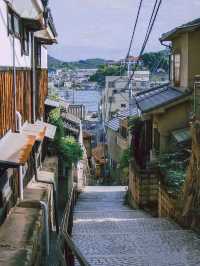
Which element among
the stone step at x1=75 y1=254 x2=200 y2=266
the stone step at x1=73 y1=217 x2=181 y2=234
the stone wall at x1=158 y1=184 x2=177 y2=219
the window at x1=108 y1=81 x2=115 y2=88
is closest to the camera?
the stone step at x1=75 y1=254 x2=200 y2=266

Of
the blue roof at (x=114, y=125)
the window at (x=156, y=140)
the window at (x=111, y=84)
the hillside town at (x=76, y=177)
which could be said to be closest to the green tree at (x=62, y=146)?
the hillside town at (x=76, y=177)

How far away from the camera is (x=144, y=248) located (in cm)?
1145

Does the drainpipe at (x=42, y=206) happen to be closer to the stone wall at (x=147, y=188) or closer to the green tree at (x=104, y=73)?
the stone wall at (x=147, y=188)

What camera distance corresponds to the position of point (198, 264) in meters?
9.78

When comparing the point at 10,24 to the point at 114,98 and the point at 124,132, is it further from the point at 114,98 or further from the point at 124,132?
the point at 114,98

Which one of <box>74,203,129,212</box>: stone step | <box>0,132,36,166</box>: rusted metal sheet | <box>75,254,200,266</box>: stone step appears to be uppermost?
<box>0,132,36,166</box>: rusted metal sheet

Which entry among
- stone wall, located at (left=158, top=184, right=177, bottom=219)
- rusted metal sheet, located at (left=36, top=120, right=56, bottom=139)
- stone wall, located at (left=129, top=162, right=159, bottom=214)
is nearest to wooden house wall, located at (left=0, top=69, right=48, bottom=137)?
rusted metal sheet, located at (left=36, top=120, right=56, bottom=139)

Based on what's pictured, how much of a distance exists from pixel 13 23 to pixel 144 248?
7331 mm

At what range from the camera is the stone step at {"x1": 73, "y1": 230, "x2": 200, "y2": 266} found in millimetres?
10141

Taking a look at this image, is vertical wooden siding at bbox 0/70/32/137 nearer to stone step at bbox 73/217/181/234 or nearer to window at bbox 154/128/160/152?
stone step at bbox 73/217/181/234

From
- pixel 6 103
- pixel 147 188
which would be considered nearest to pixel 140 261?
pixel 6 103

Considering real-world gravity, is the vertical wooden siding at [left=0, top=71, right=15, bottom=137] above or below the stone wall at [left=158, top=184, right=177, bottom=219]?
above

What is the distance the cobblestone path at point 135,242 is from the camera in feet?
33.4

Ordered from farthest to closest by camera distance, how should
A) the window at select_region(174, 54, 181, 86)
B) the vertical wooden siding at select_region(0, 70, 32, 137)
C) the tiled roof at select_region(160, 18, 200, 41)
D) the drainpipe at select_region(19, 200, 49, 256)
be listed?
1. the window at select_region(174, 54, 181, 86)
2. the tiled roof at select_region(160, 18, 200, 41)
3. the drainpipe at select_region(19, 200, 49, 256)
4. the vertical wooden siding at select_region(0, 70, 32, 137)
